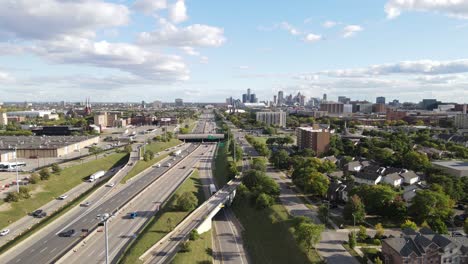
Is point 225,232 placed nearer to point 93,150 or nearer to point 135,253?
point 135,253

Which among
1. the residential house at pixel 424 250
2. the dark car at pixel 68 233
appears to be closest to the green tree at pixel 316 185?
the residential house at pixel 424 250

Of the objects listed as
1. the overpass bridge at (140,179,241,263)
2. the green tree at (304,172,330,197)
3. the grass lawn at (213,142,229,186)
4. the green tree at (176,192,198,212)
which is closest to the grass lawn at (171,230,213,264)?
the overpass bridge at (140,179,241,263)

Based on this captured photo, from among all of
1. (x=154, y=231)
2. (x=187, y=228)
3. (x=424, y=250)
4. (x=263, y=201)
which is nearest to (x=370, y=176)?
(x=263, y=201)

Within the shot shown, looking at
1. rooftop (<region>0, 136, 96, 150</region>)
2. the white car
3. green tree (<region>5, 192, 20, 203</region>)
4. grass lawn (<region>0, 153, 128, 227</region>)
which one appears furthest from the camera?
rooftop (<region>0, 136, 96, 150</region>)

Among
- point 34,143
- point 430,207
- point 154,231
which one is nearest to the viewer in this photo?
point 154,231

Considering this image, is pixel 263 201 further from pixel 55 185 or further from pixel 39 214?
pixel 55 185

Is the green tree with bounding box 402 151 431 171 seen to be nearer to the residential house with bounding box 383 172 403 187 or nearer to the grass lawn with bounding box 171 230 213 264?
the residential house with bounding box 383 172 403 187
